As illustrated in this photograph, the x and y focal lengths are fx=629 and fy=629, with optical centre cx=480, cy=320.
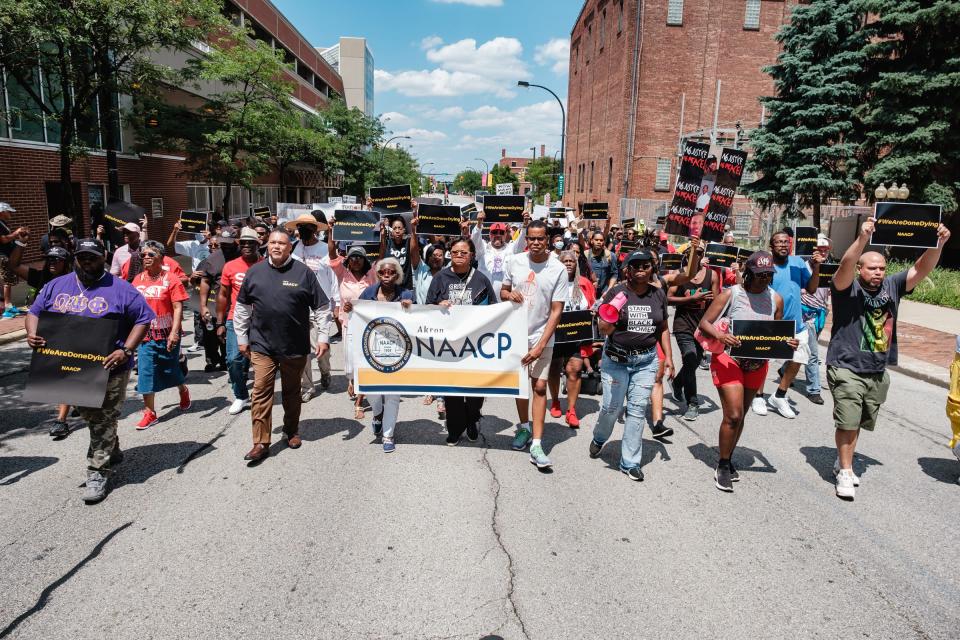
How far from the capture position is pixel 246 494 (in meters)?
4.93

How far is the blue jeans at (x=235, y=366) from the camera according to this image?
6863 millimetres

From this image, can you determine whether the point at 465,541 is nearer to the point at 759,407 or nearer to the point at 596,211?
the point at 759,407

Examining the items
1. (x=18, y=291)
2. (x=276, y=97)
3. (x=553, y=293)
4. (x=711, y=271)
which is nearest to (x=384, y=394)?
(x=553, y=293)

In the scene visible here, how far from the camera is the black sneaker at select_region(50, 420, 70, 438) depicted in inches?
237

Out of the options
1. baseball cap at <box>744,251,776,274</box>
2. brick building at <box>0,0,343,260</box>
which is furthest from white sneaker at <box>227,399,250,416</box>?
brick building at <box>0,0,343,260</box>

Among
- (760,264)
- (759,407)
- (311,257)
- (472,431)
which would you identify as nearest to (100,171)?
(311,257)

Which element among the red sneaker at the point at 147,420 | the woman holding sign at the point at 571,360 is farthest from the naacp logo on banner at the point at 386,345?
the red sneaker at the point at 147,420

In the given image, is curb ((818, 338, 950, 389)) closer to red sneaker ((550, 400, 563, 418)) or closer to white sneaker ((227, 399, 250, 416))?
red sneaker ((550, 400, 563, 418))

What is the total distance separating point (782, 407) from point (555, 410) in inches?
105

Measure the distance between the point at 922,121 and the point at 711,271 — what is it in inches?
717

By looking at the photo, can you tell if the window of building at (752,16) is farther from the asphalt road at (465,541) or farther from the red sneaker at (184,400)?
the red sneaker at (184,400)

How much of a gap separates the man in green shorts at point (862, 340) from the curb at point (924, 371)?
500 centimetres

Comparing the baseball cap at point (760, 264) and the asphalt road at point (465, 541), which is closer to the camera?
the asphalt road at point (465, 541)

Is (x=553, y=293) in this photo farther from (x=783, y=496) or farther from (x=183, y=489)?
(x=183, y=489)
